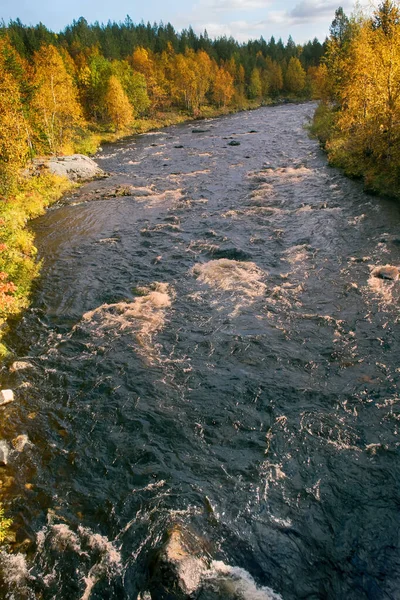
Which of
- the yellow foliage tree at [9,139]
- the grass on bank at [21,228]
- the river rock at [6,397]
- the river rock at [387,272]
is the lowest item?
the river rock at [6,397]

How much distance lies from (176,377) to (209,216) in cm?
2178

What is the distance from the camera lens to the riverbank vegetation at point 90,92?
34281 millimetres

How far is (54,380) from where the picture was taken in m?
16.7

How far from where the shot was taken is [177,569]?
31.0ft

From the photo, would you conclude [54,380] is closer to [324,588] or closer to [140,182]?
[324,588]

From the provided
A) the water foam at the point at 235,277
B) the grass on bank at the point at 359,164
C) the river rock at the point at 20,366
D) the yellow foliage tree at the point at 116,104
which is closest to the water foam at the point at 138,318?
the water foam at the point at 235,277

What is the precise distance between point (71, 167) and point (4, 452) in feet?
147

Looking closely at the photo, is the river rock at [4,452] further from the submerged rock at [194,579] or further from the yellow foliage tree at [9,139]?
the yellow foliage tree at [9,139]

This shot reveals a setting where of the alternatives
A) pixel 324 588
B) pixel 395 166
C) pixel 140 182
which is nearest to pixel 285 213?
pixel 395 166

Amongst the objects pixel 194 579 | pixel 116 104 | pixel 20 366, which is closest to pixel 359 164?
pixel 20 366

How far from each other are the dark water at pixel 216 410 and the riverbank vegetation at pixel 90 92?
512 centimetres

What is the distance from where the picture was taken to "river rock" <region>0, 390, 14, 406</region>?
15.4m

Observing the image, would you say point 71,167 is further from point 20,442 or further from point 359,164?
point 20,442

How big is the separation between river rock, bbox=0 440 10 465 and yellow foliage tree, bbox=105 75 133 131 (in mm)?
87717
